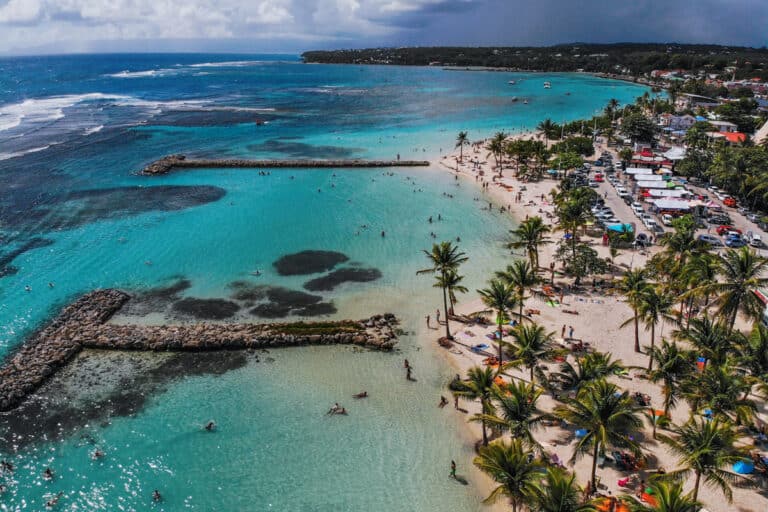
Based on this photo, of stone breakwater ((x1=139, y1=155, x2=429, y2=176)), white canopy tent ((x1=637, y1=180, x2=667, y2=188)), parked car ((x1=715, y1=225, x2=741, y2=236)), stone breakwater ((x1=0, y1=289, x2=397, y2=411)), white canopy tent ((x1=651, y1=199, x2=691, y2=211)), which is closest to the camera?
stone breakwater ((x1=0, y1=289, x2=397, y2=411))

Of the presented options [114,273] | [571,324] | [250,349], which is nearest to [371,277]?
[250,349]

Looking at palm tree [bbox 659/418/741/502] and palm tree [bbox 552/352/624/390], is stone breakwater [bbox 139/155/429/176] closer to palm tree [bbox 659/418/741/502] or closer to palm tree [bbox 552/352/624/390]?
palm tree [bbox 552/352/624/390]

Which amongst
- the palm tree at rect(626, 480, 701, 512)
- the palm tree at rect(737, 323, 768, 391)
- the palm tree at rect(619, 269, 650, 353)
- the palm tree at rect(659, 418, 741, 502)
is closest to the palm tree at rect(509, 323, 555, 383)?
the palm tree at rect(619, 269, 650, 353)

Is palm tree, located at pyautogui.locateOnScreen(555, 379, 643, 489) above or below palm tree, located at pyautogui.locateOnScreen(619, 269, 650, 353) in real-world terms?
below

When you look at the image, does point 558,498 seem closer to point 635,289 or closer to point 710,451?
point 710,451

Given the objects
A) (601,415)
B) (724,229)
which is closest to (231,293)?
(601,415)

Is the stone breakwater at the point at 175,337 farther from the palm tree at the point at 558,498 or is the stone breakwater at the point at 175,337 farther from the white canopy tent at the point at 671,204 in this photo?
the white canopy tent at the point at 671,204
